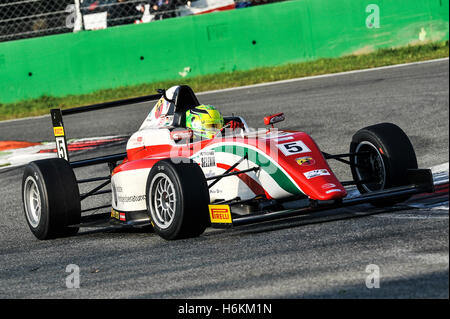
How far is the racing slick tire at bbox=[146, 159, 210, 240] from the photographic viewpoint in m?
5.66

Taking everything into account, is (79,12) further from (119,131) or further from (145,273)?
(145,273)

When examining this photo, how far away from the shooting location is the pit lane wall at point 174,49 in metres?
15.4

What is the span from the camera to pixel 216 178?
6.12m

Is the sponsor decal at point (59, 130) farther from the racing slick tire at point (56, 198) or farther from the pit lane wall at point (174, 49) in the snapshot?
the pit lane wall at point (174, 49)

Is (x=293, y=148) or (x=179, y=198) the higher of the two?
(x=293, y=148)

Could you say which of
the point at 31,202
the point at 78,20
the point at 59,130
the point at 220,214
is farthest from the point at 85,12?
the point at 220,214

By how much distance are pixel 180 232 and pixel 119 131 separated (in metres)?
6.94

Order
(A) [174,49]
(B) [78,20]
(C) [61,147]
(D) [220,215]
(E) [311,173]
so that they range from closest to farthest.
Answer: (D) [220,215] → (E) [311,173] → (C) [61,147] → (A) [174,49] → (B) [78,20]

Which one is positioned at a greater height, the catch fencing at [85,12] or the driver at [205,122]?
the catch fencing at [85,12]

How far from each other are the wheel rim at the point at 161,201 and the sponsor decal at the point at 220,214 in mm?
461

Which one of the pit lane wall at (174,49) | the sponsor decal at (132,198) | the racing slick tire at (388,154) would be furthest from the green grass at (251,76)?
the racing slick tire at (388,154)

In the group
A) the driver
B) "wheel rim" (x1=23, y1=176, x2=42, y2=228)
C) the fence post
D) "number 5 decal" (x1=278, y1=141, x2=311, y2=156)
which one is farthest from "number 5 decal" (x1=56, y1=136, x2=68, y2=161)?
the fence post

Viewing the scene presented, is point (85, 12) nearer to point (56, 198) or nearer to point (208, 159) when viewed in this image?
point (56, 198)
